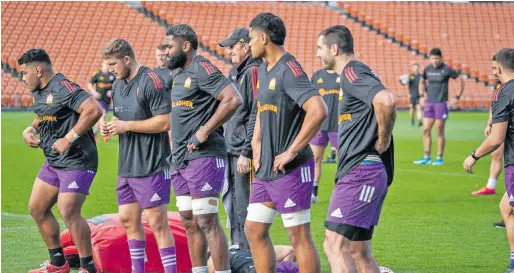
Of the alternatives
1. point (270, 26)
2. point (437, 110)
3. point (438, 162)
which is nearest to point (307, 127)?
point (270, 26)

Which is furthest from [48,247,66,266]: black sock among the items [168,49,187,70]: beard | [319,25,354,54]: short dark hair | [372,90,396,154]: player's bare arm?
[372,90,396,154]: player's bare arm

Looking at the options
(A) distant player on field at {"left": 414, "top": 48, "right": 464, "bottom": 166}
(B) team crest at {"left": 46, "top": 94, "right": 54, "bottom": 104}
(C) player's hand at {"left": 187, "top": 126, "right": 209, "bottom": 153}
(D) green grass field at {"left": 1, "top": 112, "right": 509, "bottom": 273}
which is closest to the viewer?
(C) player's hand at {"left": 187, "top": 126, "right": 209, "bottom": 153}

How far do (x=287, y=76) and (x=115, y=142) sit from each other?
1696 cm

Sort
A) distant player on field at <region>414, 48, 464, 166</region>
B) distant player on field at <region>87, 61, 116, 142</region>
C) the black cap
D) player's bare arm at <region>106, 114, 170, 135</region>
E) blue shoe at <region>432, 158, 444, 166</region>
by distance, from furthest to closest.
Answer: distant player on field at <region>87, 61, 116, 142</region>, blue shoe at <region>432, 158, 444, 166</region>, distant player on field at <region>414, 48, 464, 166</region>, the black cap, player's bare arm at <region>106, 114, 170, 135</region>

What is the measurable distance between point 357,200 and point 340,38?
112 cm

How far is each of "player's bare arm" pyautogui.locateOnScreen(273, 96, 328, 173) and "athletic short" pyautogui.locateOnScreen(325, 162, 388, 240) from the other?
38cm

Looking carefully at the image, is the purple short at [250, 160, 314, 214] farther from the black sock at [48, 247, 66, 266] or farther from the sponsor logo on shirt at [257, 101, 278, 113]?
the black sock at [48, 247, 66, 266]

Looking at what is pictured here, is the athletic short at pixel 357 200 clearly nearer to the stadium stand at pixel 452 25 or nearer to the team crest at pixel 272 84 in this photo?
the team crest at pixel 272 84

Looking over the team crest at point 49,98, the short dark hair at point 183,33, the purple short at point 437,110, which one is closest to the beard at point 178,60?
the short dark hair at point 183,33

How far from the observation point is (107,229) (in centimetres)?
851

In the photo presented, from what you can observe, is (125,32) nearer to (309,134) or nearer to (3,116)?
(3,116)

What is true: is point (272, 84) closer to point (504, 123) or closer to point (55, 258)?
point (504, 123)

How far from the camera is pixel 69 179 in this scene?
8.22 meters

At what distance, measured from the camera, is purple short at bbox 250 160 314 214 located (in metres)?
6.53
